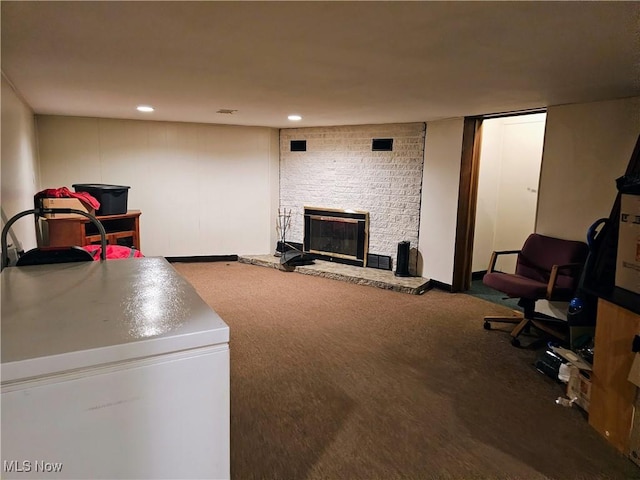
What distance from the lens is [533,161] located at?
5.19 meters

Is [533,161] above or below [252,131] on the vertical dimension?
below

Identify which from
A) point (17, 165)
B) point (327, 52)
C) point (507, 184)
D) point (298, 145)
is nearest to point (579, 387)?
point (327, 52)

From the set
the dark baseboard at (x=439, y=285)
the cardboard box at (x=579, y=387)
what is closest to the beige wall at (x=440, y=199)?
the dark baseboard at (x=439, y=285)

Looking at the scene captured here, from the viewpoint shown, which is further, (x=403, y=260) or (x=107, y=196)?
(x=403, y=260)

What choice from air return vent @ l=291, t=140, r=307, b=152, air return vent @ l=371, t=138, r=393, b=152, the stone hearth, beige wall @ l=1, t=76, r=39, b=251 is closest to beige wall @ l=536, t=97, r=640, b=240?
the stone hearth

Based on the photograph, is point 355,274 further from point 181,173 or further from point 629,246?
point 629,246

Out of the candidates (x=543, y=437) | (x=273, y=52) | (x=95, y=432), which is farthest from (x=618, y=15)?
(x=95, y=432)

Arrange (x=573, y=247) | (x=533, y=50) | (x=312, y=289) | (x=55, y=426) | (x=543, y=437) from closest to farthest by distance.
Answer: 1. (x=55, y=426)
2. (x=533, y=50)
3. (x=543, y=437)
4. (x=573, y=247)
5. (x=312, y=289)

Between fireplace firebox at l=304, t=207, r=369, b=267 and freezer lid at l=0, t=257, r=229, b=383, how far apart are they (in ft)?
14.4

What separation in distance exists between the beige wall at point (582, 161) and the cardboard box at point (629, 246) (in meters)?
1.33

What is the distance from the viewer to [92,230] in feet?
15.7

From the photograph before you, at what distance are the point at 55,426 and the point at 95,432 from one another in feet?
0.25

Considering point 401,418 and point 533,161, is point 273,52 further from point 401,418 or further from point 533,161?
point 533,161

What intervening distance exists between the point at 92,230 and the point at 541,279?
4.89m
